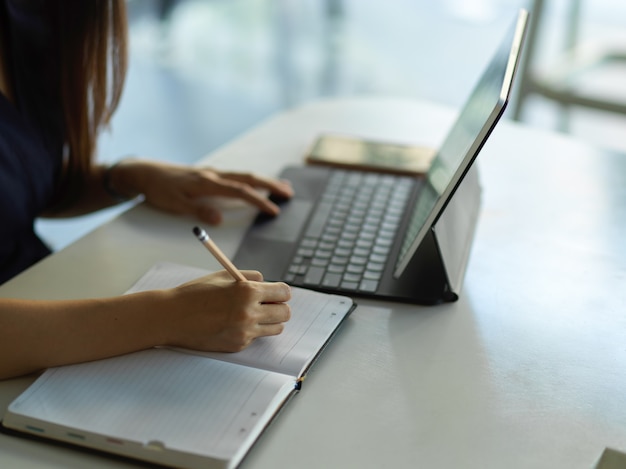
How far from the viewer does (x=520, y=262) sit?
1.01 metres

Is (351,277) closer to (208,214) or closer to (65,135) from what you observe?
(208,214)

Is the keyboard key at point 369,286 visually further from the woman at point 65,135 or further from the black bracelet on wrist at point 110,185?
the black bracelet on wrist at point 110,185

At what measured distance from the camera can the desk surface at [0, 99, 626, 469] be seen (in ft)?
2.32

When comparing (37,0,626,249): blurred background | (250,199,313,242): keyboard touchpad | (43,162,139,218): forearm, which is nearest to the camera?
(250,199,313,242): keyboard touchpad

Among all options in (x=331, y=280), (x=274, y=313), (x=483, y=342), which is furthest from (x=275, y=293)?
(x=483, y=342)

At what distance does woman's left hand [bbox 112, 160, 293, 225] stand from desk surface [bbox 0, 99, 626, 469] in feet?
0.09

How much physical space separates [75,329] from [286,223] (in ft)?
1.28

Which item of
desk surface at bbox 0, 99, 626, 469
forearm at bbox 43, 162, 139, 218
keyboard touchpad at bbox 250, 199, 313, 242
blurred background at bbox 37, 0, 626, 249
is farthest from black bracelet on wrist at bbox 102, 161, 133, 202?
blurred background at bbox 37, 0, 626, 249

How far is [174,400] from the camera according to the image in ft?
2.41

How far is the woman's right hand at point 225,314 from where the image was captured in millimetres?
799

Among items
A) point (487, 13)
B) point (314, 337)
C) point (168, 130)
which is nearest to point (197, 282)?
point (314, 337)

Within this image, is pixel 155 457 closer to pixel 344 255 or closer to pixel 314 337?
pixel 314 337

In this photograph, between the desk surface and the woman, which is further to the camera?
the woman

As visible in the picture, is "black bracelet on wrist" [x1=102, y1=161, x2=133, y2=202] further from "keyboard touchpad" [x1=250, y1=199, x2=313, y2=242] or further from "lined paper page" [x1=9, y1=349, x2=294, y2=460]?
"lined paper page" [x1=9, y1=349, x2=294, y2=460]
